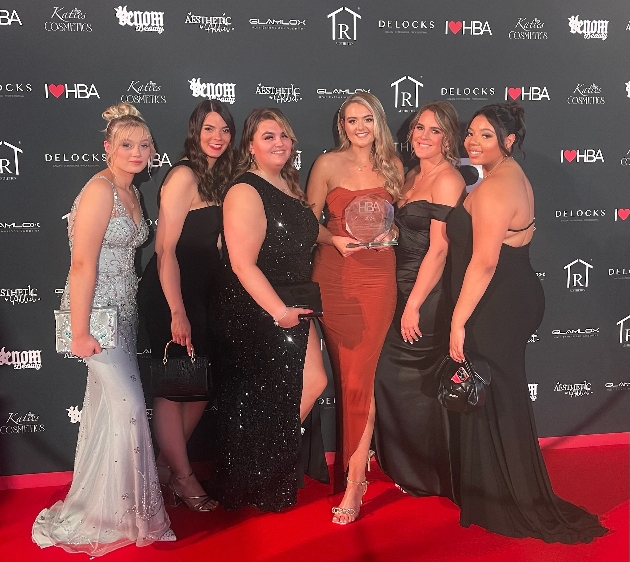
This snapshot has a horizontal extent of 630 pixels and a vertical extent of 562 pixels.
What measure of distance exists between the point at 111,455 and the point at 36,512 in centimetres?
79

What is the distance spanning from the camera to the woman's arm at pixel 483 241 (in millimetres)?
2857

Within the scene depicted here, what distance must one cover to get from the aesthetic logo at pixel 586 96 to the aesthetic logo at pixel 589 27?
0.27 meters

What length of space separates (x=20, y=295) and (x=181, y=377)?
1.10 m

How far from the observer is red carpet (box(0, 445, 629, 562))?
275cm

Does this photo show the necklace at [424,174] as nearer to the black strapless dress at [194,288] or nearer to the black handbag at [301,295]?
the black handbag at [301,295]

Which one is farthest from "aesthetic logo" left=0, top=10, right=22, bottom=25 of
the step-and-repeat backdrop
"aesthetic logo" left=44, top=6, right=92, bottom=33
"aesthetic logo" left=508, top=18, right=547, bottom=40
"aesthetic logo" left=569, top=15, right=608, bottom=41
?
"aesthetic logo" left=569, top=15, right=608, bottom=41

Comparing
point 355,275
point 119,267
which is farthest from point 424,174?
point 119,267

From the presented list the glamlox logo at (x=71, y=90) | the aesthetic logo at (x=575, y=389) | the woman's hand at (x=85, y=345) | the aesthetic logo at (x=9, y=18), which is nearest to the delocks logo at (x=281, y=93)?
the glamlox logo at (x=71, y=90)

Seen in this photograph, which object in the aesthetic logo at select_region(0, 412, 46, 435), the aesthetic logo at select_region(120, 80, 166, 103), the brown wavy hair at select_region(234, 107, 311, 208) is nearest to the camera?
the brown wavy hair at select_region(234, 107, 311, 208)

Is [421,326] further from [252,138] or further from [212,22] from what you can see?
[212,22]

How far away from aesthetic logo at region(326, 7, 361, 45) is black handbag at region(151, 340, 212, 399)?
184 centimetres

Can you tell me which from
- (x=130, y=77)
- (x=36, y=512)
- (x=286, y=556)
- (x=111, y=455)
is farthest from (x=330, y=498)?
(x=130, y=77)

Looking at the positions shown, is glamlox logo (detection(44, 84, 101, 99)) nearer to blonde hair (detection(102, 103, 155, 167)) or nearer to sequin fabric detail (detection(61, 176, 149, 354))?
blonde hair (detection(102, 103, 155, 167))

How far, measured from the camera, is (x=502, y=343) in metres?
2.99
